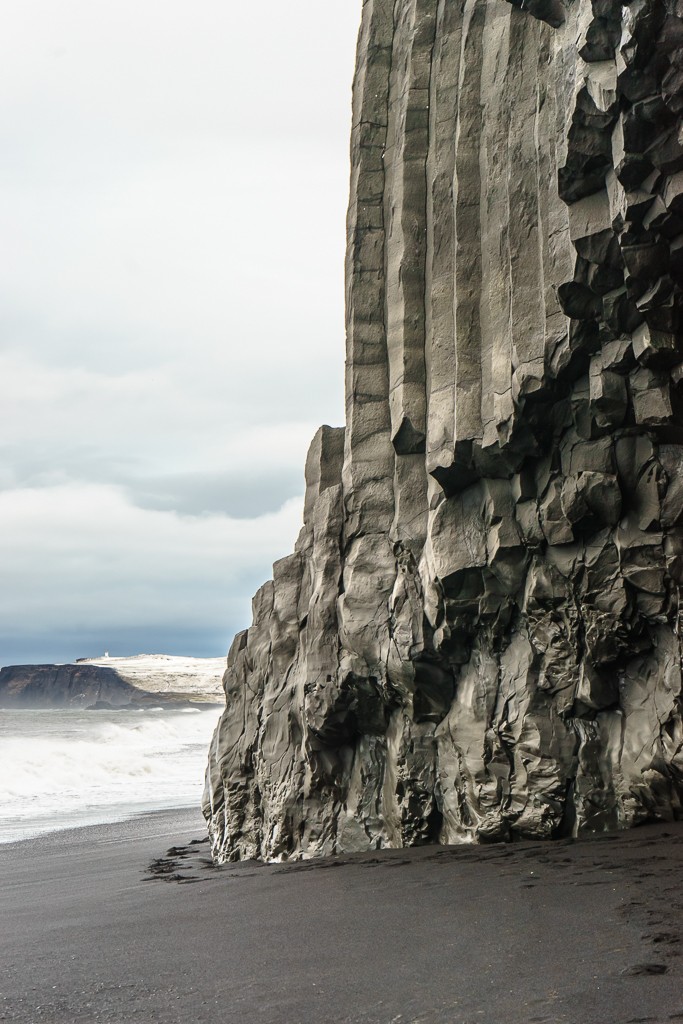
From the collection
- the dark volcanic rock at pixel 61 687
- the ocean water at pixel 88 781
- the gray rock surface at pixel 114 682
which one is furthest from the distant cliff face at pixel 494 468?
the dark volcanic rock at pixel 61 687

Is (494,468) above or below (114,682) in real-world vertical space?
above

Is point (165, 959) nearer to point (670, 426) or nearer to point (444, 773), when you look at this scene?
point (444, 773)

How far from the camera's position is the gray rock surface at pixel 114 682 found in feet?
262

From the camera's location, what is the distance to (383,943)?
583 centimetres

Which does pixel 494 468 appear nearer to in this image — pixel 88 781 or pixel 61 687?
pixel 88 781

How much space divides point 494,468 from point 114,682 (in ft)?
276

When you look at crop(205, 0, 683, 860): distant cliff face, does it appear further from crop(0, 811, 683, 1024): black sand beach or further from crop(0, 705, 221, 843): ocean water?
crop(0, 705, 221, 843): ocean water

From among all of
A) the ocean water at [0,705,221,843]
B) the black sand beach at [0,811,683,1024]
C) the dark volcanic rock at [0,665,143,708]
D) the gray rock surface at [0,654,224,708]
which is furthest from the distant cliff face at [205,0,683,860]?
the dark volcanic rock at [0,665,143,708]

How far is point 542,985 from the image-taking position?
4.50 meters

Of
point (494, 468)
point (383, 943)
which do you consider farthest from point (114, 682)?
point (383, 943)

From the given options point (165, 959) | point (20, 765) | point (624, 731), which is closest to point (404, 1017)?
point (165, 959)

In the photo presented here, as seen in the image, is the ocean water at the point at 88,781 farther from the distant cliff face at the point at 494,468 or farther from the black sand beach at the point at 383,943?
the black sand beach at the point at 383,943

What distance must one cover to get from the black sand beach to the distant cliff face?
3.68 feet

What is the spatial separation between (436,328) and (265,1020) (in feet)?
24.7
